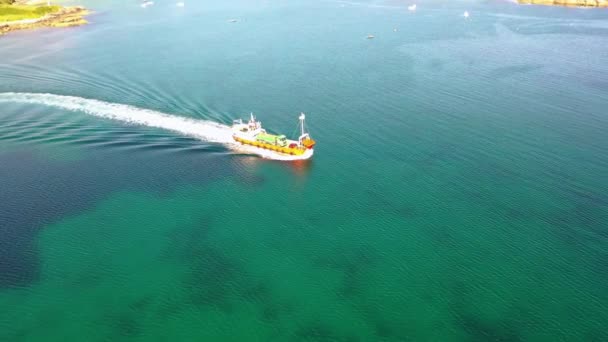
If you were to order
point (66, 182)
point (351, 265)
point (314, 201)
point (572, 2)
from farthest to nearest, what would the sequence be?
point (572, 2), point (66, 182), point (314, 201), point (351, 265)

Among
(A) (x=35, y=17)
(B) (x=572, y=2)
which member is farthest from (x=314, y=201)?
(B) (x=572, y=2)

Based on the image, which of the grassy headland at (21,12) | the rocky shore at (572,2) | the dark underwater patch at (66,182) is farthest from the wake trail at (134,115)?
the rocky shore at (572,2)

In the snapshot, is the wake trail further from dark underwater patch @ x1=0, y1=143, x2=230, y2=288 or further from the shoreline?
the shoreline

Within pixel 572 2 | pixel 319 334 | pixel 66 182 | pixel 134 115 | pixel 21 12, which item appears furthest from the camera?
pixel 572 2

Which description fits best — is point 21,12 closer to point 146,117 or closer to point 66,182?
point 146,117

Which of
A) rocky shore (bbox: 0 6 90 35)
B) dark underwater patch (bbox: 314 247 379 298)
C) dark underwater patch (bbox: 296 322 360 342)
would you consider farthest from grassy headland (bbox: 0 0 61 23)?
dark underwater patch (bbox: 296 322 360 342)

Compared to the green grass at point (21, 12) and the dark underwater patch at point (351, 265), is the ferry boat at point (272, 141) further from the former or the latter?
the green grass at point (21, 12)

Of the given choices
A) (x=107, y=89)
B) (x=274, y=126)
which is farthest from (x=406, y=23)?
(x=107, y=89)
